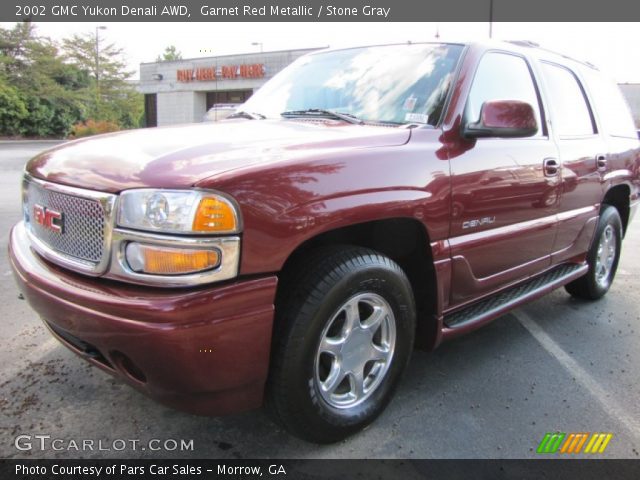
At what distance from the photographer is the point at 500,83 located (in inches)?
125

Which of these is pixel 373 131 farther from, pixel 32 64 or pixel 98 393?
pixel 32 64

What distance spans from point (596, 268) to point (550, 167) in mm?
1605

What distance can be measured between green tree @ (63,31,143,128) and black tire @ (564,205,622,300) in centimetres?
4256

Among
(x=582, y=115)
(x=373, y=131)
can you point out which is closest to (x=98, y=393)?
(x=373, y=131)

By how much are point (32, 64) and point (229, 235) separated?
42201 mm

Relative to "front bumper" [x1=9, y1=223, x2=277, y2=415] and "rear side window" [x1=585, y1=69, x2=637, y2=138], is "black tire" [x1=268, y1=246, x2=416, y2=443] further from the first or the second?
"rear side window" [x1=585, y1=69, x2=637, y2=138]

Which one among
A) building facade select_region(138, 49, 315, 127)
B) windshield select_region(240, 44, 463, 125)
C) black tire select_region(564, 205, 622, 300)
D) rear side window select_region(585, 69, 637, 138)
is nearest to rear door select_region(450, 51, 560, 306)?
windshield select_region(240, 44, 463, 125)

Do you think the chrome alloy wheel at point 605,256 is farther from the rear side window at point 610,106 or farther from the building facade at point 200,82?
the building facade at point 200,82

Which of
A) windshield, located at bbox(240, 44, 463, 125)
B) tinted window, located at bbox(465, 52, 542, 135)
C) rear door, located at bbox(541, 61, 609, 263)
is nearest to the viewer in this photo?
windshield, located at bbox(240, 44, 463, 125)

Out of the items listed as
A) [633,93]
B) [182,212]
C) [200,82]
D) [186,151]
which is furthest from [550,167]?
[633,93]

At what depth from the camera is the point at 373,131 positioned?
2.54m

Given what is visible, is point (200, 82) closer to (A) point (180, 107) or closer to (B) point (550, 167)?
(A) point (180, 107)

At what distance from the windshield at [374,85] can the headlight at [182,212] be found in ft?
4.28

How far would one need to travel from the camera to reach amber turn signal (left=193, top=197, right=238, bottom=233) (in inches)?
71.4
